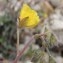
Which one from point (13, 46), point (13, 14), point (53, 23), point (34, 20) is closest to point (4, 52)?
point (13, 46)

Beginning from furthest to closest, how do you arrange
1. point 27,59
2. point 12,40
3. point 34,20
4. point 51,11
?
point 51,11 < point 12,40 < point 27,59 < point 34,20

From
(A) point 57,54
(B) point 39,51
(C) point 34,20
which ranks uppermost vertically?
(C) point 34,20

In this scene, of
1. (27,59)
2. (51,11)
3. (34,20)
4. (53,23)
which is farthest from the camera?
(51,11)

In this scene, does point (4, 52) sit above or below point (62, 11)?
below

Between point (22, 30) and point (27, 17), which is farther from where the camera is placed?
point (22, 30)

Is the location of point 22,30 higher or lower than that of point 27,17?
lower

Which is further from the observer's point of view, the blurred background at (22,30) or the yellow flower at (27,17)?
the blurred background at (22,30)

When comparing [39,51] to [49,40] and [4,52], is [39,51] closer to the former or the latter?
[49,40]

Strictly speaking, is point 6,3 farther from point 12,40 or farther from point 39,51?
point 39,51

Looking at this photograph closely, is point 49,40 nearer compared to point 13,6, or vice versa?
point 49,40

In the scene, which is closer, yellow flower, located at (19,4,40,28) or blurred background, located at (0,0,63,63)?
yellow flower, located at (19,4,40,28)
